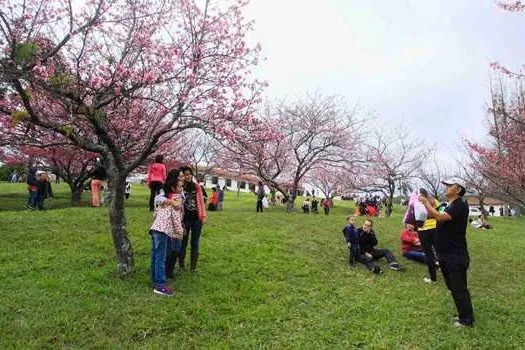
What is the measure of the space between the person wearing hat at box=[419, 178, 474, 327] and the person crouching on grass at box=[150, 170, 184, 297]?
3692 mm

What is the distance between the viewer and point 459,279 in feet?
20.6

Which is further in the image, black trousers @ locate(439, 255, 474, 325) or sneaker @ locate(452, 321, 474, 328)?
sneaker @ locate(452, 321, 474, 328)

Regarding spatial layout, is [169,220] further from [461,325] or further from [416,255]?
[416,255]

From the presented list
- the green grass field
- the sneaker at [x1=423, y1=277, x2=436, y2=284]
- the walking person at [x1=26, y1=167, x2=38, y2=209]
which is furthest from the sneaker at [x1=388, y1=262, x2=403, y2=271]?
the walking person at [x1=26, y1=167, x2=38, y2=209]

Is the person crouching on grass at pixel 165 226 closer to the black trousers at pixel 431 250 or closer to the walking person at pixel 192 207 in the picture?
the walking person at pixel 192 207

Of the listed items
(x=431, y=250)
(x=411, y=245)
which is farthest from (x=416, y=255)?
(x=431, y=250)

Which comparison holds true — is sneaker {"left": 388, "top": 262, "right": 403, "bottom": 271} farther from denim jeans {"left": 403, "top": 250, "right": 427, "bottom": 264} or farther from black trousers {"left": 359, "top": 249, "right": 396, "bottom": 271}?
denim jeans {"left": 403, "top": 250, "right": 427, "bottom": 264}

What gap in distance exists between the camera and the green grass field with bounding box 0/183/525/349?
5.91 metres

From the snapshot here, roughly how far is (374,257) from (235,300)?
4.59 metres

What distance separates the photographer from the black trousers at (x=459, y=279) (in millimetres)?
6258

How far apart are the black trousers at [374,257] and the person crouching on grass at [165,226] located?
4675 millimetres

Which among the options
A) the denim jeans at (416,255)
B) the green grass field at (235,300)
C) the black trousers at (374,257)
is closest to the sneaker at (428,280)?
the green grass field at (235,300)

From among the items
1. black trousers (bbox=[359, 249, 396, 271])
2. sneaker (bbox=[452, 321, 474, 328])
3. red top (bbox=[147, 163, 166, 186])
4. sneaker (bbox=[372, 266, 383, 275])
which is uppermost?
red top (bbox=[147, 163, 166, 186])

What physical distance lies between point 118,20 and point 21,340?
5798 mm
